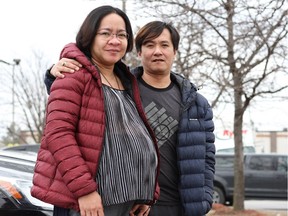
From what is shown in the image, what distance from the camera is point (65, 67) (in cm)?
291

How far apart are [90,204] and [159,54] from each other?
1235mm

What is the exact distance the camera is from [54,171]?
109 inches

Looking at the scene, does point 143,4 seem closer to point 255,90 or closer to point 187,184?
point 255,90

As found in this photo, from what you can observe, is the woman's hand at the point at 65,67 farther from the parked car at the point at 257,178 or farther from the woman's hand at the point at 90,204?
the parked car at the point at 257,178

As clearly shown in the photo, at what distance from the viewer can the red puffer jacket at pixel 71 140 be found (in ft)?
8.80

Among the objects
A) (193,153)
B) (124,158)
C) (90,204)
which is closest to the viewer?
(90,204)

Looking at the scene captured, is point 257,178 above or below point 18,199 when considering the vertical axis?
below

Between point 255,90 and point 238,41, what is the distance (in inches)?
48.3

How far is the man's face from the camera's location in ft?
11.9

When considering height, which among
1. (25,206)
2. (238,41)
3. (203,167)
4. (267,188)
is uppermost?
(238,41)

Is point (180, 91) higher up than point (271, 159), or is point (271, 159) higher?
point (180, 91)

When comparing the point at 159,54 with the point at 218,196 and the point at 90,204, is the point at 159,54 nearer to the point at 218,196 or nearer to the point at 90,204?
the point at 90,204

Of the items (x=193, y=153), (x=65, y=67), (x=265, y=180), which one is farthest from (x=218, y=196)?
(x=65, y=67)

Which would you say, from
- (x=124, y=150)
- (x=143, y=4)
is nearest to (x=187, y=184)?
(x=124, y=150)
